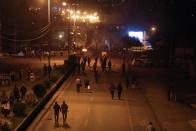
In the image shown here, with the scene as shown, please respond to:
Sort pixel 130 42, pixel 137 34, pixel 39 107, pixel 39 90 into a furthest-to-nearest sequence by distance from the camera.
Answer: pixel 137 34
pixel 130 42
pixel 39 90
pixel 39 107

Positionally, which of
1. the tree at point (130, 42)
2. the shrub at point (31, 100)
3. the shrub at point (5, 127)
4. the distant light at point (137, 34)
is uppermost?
the distant light at point (137, 34)

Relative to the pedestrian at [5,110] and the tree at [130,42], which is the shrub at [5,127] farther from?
the tree at [130,42]

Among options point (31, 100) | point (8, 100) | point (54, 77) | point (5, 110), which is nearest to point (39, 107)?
point (31, 100)

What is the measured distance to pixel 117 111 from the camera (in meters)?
33.6

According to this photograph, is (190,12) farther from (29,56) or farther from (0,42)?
(0,42)

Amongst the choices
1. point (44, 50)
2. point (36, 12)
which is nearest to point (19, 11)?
point (36, 12)

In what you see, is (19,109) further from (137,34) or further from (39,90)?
(137,34)

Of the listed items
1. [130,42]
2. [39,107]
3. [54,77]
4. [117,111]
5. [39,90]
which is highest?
[130,42]

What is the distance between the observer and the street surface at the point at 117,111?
Answer: 28953mm

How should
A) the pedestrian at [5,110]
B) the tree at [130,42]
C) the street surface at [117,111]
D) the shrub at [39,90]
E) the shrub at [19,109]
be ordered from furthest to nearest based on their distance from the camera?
the tree at [130,42] → the shrub at [39,90] → the street surface at [117,111] → the pedestrian at [5,110] → the shrub at [19,109]

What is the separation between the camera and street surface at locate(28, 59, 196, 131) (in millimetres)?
28953

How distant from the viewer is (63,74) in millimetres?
49594

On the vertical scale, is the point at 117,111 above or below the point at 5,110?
below

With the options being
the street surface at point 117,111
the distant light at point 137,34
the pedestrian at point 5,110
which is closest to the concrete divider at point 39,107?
the street surface at point 117,111
